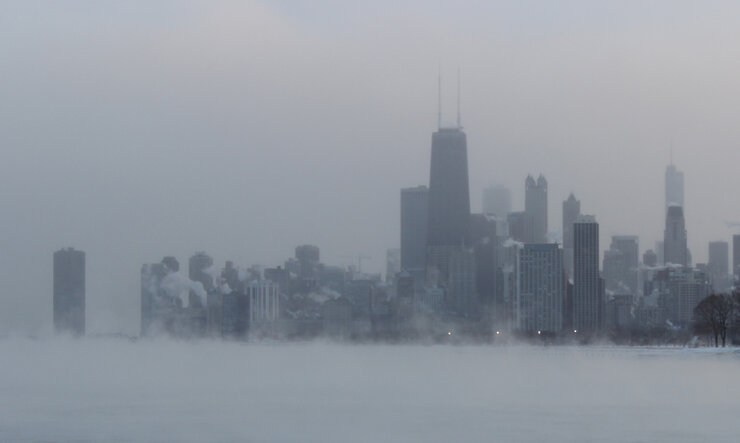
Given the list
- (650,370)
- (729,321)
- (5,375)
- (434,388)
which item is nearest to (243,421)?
(434,388)

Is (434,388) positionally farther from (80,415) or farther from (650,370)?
(650,370)

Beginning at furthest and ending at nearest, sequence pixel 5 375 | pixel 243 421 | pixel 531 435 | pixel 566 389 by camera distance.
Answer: pixel 5 375 → pixel 566 389 → pixel 243 421 → pixel 531 435

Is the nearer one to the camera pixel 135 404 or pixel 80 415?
pixel 80 415

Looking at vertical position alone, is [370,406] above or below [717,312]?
below

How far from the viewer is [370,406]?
189 ft

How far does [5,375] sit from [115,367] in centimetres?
1620

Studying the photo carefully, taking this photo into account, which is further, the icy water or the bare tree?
the bare tree

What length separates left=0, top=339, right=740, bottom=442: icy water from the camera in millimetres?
45344

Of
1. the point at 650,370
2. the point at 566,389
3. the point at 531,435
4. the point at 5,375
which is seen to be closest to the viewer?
the point at 531,435

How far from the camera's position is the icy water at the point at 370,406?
149 feet

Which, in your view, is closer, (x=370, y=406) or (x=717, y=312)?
(x=370, y=406)

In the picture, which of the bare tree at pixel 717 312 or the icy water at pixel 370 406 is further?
the bare tree at pixel 717 312

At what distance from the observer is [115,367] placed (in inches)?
4124

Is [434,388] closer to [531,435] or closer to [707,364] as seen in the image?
[531,435]
